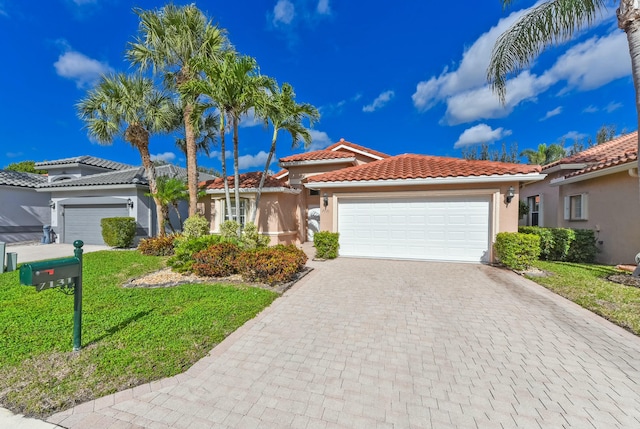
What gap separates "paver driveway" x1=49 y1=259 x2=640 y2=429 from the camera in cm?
250

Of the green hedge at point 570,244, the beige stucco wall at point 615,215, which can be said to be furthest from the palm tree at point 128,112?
the beige stucco wall at point 615,215

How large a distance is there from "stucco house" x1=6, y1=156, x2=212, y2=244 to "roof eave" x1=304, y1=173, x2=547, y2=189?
33.1 feet

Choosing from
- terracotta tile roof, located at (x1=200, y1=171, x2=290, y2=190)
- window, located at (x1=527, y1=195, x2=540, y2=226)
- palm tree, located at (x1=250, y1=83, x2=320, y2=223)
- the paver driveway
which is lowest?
the paver driveway

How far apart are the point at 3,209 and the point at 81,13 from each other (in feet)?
41.2

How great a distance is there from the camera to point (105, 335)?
4062mm

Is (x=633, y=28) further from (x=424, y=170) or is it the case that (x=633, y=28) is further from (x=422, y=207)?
(x=422, y=207)

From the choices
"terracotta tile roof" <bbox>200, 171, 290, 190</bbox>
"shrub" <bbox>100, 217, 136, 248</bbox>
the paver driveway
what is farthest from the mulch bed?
"shrub" <bbox>100, 217, 136, 248</bbox>

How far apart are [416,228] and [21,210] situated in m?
23.8

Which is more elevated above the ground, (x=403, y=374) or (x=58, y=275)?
(x=58, y=275)

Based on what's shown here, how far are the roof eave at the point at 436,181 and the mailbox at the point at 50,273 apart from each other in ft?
26.6

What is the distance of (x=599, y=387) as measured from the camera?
290 centimetres

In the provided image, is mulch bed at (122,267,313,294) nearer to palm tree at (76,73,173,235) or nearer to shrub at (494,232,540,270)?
palm tree at (76,73,173,235)

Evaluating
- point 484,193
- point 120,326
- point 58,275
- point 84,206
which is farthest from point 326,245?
point 84,206

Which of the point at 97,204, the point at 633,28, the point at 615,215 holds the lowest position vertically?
the point at 615,215
